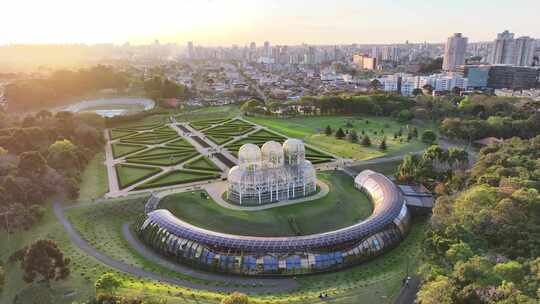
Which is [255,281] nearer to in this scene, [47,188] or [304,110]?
[47,188]

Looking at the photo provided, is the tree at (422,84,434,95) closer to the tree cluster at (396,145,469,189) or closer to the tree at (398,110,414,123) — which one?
the tree at (398,110,414,123)

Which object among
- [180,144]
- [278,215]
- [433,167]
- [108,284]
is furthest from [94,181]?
[433,167]

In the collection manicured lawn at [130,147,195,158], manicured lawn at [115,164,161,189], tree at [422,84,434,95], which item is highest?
tree at [422,84,434,95]

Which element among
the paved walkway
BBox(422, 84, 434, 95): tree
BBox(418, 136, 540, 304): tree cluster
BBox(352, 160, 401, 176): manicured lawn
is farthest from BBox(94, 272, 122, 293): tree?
BBox(422, 84, 434, 95): tree

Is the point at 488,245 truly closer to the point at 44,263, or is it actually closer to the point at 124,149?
the point at 44,263

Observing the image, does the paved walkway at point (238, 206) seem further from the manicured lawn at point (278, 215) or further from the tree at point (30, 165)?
the tree at point (30, 165)

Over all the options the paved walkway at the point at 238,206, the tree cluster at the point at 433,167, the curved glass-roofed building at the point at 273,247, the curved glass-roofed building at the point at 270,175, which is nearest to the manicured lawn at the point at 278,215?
the paved walkway at the point at 238,206

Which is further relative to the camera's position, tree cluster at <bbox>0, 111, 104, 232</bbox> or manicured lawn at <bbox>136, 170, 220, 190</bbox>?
manicured lawn at <bbox>136, 170, 220, 190</bbox>
